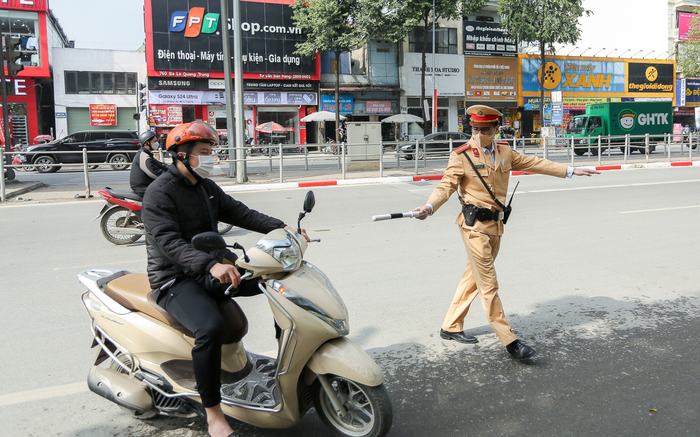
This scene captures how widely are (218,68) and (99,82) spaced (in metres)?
7.31

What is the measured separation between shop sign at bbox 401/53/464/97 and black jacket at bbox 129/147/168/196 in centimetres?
3240

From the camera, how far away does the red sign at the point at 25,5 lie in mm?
33219

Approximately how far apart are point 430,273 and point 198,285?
3625mm

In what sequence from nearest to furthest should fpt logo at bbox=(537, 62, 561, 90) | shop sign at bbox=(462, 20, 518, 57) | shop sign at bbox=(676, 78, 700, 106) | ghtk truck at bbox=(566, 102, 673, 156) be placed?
ghtk truck at bbox=(566, 102, 673, 156), shop sign at bbox=(462, 20, 518, 57), fpt logo at bbox=(537, 62, 561, 90), shop sign at bbox=(676, 78, 700, 106)

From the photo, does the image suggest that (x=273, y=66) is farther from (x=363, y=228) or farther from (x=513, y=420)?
(x=513, y=420)

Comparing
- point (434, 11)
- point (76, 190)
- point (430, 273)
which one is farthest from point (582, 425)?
point (434, 11)

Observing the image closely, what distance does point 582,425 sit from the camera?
306 cm

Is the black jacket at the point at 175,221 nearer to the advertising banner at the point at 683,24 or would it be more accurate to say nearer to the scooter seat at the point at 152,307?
the scooter seat at the point at 152,307

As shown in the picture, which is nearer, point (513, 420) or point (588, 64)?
point (513, 420)

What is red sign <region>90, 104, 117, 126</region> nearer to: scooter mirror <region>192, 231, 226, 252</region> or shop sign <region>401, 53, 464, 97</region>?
shop sign <region>401, 53, 464, 97</region>

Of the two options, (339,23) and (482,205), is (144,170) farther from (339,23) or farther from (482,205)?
(339,23)

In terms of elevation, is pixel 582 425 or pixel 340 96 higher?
pixel 340 96

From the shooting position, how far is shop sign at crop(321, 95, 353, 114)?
119 ft

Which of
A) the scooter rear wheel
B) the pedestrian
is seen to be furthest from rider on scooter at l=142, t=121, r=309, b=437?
the scooter rear wheel
